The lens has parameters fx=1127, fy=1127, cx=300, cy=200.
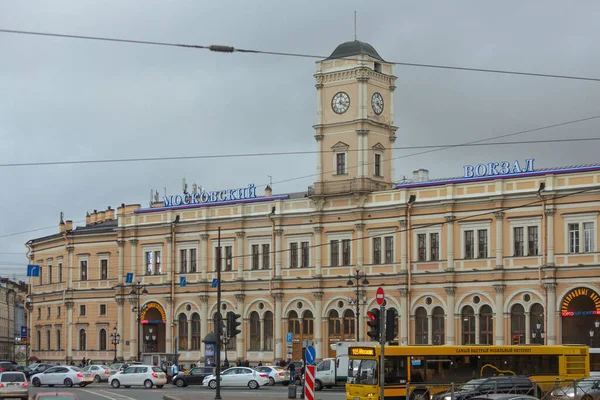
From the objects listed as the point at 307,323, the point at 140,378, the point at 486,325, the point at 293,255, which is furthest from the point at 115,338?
the point at 486,325

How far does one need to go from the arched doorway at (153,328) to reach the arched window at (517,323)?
31883 millimetres

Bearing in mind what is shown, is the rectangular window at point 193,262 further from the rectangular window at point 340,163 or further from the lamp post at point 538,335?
the lamp post at point 538,335

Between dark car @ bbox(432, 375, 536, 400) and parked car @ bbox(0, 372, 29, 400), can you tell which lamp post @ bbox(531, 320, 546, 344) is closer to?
dark car @ bbox(432, 375, 536, 400)

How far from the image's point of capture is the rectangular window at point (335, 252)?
270 ft

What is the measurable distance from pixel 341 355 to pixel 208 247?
29.1 m

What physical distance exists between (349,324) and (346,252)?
5.20m

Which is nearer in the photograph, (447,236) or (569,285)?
(569,285)

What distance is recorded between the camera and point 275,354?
275ft

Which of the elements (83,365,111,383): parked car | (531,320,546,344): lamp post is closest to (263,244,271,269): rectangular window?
(83,365,111,383): parked car

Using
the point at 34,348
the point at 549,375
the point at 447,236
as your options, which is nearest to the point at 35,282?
the point at 34,348

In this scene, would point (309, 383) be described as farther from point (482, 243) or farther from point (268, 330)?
point (268, 330)

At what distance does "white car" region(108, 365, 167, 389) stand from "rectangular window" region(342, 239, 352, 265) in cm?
1978

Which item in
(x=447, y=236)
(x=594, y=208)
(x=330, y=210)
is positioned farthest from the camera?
(x=330, y=210)

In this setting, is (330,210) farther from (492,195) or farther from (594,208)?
(594,208)
